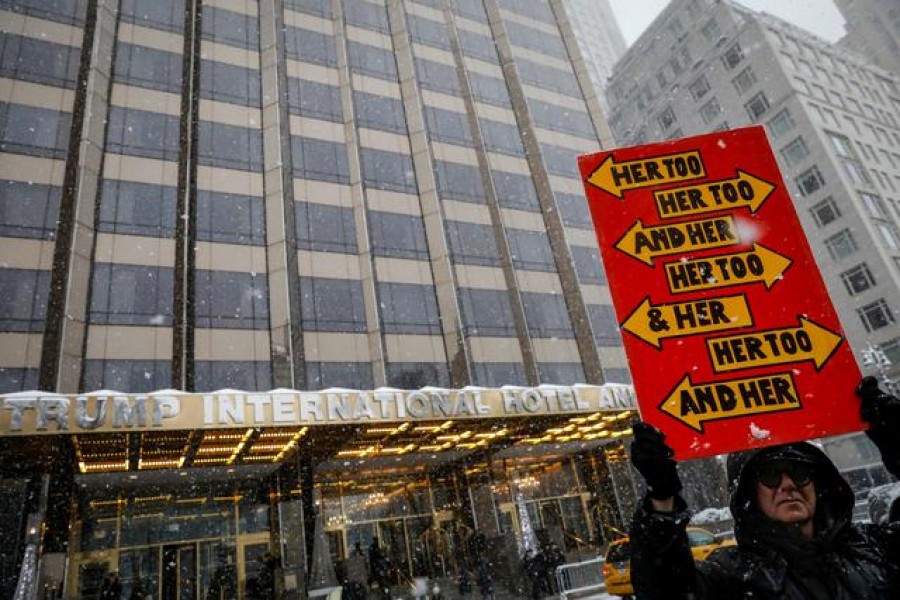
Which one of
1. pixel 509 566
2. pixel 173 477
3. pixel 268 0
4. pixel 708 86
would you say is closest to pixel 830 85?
pixel 708 86

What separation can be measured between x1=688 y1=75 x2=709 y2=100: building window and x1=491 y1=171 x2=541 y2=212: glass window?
125ft

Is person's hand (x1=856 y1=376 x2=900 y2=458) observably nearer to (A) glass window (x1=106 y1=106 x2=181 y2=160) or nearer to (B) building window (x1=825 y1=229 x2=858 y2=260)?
(A) glass window (x1=106 y1=106 x2=181 y2=160)

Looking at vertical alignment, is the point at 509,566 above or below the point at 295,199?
below

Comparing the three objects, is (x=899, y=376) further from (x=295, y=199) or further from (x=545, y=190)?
(x=295, y=199)

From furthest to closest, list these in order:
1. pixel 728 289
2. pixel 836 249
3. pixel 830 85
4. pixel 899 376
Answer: pixel 830 85
pixel 836 249
pixel 899 376
pixel 728 289

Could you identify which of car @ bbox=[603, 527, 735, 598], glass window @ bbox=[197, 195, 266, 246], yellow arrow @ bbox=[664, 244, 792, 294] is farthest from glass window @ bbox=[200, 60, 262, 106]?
yellow arrow @ bbox=[664, 244, 792, 294]

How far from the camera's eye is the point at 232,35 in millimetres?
26906

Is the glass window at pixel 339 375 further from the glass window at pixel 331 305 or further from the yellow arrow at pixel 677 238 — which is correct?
the yellow arrow at pixel 677 238

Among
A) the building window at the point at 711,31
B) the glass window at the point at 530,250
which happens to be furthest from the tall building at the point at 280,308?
the building window at the point at 711,31

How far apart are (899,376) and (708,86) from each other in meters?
33.7

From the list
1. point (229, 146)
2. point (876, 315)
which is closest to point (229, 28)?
point (229, 146)

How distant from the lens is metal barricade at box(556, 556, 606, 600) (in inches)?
665

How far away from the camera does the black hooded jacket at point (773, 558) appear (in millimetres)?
2035

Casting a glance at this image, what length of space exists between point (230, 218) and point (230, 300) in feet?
12.4
